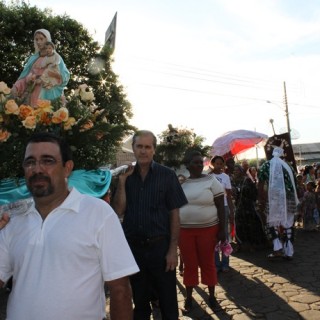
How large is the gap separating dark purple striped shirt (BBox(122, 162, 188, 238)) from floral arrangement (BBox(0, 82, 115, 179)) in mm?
566

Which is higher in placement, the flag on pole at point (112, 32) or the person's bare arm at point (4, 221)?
the flag on pole at point (112, 32)

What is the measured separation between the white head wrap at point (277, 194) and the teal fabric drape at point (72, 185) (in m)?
4.21

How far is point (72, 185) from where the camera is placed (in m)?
3.18

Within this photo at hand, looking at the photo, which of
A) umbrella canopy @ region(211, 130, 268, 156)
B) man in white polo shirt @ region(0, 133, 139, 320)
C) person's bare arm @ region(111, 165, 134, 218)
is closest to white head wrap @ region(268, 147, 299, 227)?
umbrella canopy @ region(211, 130, 268, 156)

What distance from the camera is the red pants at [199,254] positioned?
15.5 feet

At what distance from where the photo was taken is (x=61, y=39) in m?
17.5

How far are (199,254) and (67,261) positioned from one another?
3113 mm

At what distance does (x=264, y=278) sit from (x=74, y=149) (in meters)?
4.25

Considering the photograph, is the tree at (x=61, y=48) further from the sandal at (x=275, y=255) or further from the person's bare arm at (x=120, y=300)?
the person's bare arm at (x=120, y=300)

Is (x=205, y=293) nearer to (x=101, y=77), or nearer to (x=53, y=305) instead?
(x=53, y=305)

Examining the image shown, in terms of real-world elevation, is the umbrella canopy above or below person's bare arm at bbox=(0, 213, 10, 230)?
above

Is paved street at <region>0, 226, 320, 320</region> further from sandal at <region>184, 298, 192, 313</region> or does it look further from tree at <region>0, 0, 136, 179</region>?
tree at <region>0, 0, 136, 179</region>

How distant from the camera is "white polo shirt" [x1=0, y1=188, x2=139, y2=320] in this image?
6.12 feet

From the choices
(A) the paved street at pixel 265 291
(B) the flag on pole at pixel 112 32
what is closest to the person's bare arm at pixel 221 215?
(A) the paved street at pixel 265 291
